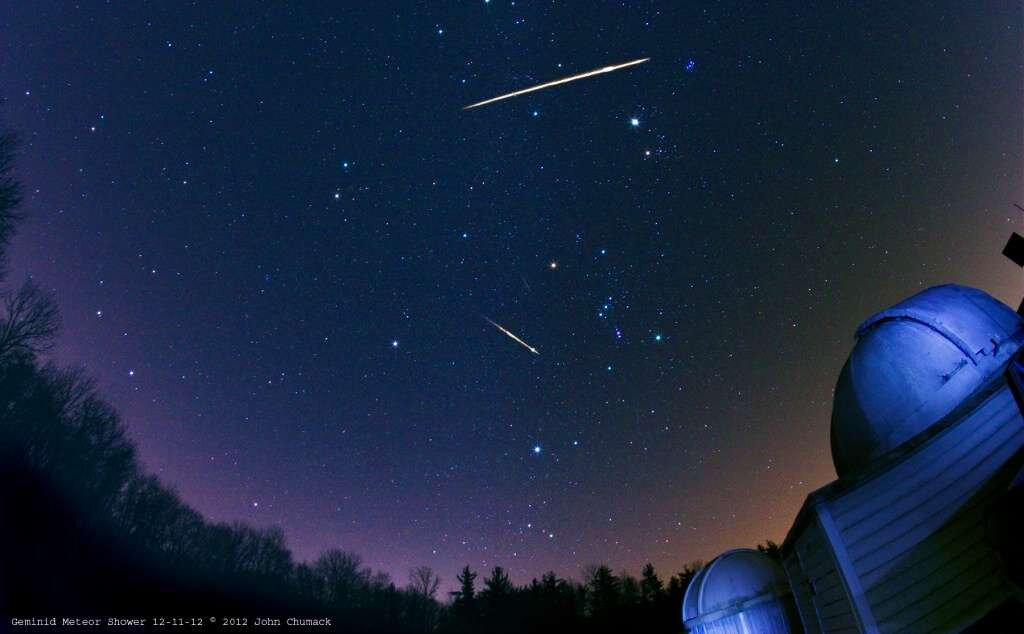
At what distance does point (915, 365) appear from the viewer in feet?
26.7

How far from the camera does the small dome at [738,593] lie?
11.1 metres

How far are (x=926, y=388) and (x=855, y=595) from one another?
10.9 feet

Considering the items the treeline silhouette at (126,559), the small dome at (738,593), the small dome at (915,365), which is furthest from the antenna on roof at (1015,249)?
the treeline silhouette at (126,559)

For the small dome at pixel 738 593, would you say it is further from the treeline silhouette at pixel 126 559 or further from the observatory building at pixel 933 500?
the treeline silhouette at pixel 126 559

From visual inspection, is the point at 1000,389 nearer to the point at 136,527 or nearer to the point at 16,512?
the point at 16,512

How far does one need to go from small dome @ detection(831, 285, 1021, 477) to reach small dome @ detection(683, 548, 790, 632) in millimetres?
3869

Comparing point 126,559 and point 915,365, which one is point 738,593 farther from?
point 126,559

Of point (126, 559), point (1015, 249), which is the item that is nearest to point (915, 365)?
point (1015, 249)

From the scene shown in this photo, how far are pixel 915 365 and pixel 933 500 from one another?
7.51 feet

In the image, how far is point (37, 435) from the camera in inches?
1045

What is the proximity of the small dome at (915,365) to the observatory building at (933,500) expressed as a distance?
2 cm

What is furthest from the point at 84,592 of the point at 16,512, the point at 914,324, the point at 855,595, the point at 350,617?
the point at 914,324

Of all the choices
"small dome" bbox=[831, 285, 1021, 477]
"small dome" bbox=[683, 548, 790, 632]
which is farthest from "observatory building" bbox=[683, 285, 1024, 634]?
"small dome" bbox=[683, 548, 790, 632]

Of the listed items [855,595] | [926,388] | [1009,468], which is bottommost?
[855,595]
